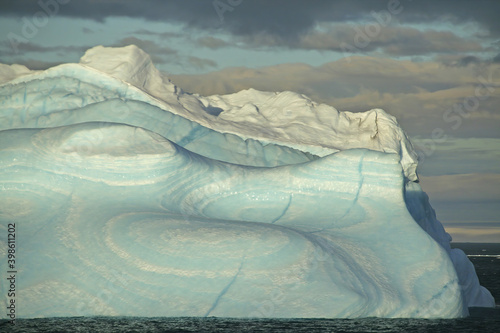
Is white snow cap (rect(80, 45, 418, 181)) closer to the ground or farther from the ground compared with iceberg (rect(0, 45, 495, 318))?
farther from the ground

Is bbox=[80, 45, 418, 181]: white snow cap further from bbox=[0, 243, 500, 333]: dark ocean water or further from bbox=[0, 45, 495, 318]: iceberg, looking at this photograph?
bbox=[0, 243, 500, 333]: dark ocean water

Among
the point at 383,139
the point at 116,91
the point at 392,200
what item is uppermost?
the point at 116,91

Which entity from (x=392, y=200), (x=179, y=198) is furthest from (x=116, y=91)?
(x=392, y=200)

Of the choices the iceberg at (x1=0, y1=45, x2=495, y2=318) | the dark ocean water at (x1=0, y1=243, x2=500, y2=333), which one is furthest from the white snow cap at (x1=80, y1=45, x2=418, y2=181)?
the dark ocean water at (x1=0, y1=243, x2=500, y2=333)

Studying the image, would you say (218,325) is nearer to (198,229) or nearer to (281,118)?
(198,229)

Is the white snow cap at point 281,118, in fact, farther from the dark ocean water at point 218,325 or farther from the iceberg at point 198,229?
the dark ocean water at point 218,325

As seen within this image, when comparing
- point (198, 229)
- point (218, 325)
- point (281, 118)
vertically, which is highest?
point (281, 118)

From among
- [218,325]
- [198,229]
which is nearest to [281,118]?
[198,229]

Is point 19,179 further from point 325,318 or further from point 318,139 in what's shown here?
point 318,139
